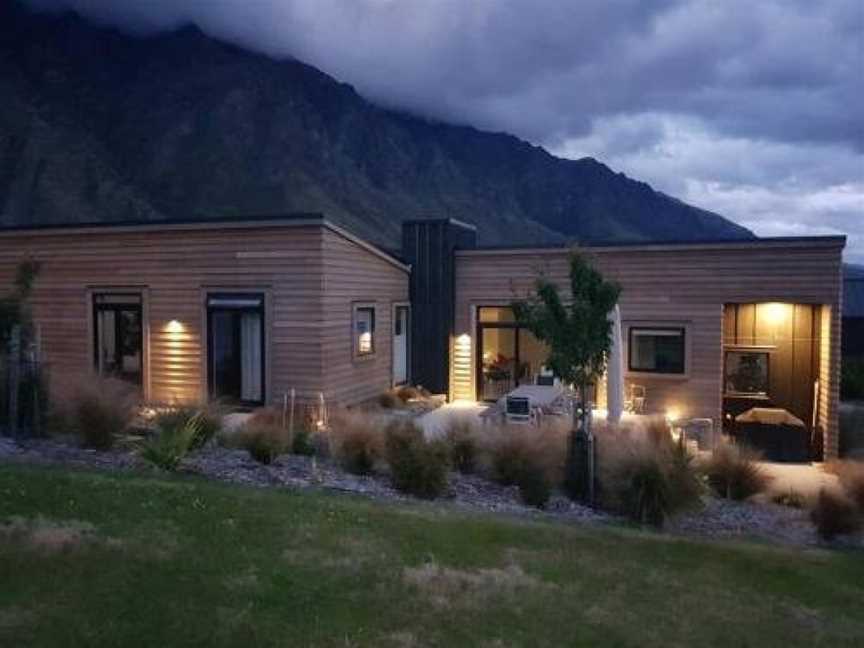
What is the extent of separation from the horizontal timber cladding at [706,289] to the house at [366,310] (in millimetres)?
27

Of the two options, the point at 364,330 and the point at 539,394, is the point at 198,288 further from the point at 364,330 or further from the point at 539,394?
the point at 539,394

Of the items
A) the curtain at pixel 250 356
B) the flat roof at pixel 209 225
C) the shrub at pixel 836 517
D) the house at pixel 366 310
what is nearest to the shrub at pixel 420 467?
the shrub at pixel 836 517

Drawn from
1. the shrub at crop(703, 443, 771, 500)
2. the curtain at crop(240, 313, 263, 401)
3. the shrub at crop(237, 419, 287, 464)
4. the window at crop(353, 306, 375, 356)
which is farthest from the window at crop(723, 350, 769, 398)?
the shrub at crop(237, 419, 287, 464)

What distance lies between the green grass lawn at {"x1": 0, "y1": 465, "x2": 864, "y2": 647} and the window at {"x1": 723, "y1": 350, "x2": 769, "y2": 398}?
10459 millimetres

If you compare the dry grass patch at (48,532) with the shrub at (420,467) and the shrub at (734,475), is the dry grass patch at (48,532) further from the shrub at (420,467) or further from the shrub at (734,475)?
the shrub at (734,475)

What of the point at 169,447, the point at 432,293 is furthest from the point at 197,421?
the point at 432,293

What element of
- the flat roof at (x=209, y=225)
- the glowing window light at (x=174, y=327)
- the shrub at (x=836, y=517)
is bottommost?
the shrub at (x=836, y=517)

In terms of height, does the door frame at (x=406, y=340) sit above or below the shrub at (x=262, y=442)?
above

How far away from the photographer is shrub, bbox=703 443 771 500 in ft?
29.6

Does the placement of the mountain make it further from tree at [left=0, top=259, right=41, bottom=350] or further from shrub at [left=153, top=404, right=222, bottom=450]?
shrub at [left=153, top=404, right=222, bottom=450]

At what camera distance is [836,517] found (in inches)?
297

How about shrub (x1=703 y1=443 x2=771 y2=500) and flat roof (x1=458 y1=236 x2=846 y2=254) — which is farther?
flat roof (x1=458 y1=236 x2=846 y2=254)

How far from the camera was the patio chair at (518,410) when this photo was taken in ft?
41.0

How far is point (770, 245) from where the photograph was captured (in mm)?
14586
